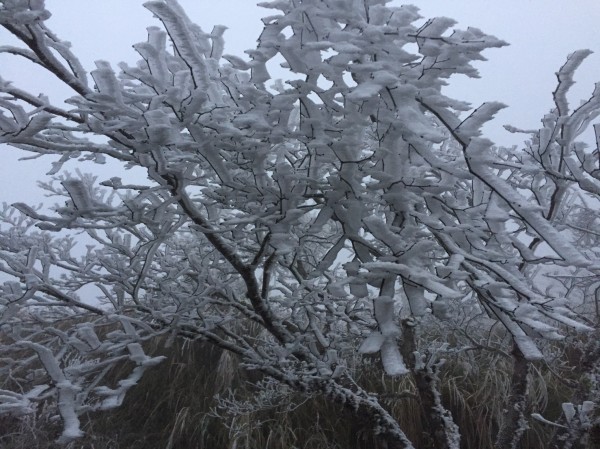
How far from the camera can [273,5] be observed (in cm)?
125

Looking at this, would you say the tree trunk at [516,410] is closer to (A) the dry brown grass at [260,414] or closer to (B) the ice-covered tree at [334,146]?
(A) the dry brown grass at [260,414]

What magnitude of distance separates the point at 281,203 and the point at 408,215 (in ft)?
1.28

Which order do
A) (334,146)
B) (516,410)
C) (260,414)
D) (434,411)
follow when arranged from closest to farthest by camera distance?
(334,146) → (434,411) → (516,410) → (260,414)

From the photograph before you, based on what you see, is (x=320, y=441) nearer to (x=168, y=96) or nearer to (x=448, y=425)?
(x=448, y=425)

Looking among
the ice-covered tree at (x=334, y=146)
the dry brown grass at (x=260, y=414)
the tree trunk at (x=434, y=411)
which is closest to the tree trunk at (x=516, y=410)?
the tree trunk at (x=434, y=411)

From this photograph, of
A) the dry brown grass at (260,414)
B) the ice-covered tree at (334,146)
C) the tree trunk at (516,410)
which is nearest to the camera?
the ice-covered tree at (334,146)

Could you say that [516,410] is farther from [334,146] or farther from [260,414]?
[260,414]

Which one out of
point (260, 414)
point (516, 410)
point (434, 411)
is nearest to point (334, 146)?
point (434, 411)

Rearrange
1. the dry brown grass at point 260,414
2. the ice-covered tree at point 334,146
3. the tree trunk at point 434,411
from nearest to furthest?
the ice-covered tree at point 334,146 < the tree trunk at point 434,411 < the dry brown grass at point 260,414

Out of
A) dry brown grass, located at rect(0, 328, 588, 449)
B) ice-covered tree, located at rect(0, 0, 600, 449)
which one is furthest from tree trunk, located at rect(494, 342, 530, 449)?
ice-covered tree, located at rect(0, 0, 600, 449)

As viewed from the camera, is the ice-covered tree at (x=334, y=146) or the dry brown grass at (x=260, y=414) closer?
the ice-covered tree at (x=334, y=146)

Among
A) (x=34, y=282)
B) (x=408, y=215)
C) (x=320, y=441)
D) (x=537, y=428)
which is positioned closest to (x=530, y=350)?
(x=408, y=215)

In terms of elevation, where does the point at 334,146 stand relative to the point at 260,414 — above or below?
above

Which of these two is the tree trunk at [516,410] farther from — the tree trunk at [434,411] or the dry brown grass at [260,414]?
the dry brown grass at [260,414]
